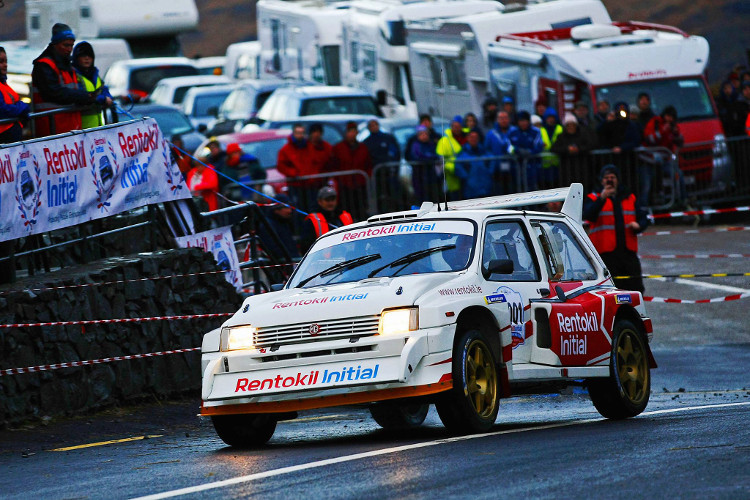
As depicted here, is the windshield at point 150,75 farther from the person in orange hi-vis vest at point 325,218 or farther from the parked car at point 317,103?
the person in orange hi-vis vest at point 325,218

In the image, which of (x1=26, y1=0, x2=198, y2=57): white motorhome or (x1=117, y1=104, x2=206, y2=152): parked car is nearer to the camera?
(x1=117, y1=104, x2=206, y2=152): parked car

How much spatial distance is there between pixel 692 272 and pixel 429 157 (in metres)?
5.56

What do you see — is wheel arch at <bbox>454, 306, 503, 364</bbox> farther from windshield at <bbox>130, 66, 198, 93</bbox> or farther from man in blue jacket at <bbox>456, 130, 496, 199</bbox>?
windshield at <bbox>130, 66, 198, 93</bbox>

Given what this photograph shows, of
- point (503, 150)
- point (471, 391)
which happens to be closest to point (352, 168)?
point (503, 150)

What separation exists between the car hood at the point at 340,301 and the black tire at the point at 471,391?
47cm

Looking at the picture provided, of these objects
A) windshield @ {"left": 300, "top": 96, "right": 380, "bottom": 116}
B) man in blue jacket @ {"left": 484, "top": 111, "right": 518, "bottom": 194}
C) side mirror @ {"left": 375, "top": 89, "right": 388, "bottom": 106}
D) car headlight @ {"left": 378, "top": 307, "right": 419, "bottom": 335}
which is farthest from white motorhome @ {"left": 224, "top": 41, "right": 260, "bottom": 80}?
car headlight @ {"left": 378, "top": 307, "right": 419, "bottom": 335}

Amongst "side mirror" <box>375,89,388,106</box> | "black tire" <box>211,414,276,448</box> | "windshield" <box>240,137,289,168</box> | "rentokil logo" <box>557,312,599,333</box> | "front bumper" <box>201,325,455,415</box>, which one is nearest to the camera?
"front bumper" <box>201,325,455,415</box>

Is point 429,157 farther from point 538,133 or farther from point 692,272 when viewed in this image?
point 692,272

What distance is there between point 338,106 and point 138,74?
9813 mm

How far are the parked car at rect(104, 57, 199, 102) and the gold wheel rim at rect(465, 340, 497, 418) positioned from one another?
2912 cm

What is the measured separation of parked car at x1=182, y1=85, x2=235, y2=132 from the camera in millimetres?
36812

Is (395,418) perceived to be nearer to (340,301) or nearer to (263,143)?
(340,301)

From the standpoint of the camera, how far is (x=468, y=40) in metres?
31.8

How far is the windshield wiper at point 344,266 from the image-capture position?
11.8m
